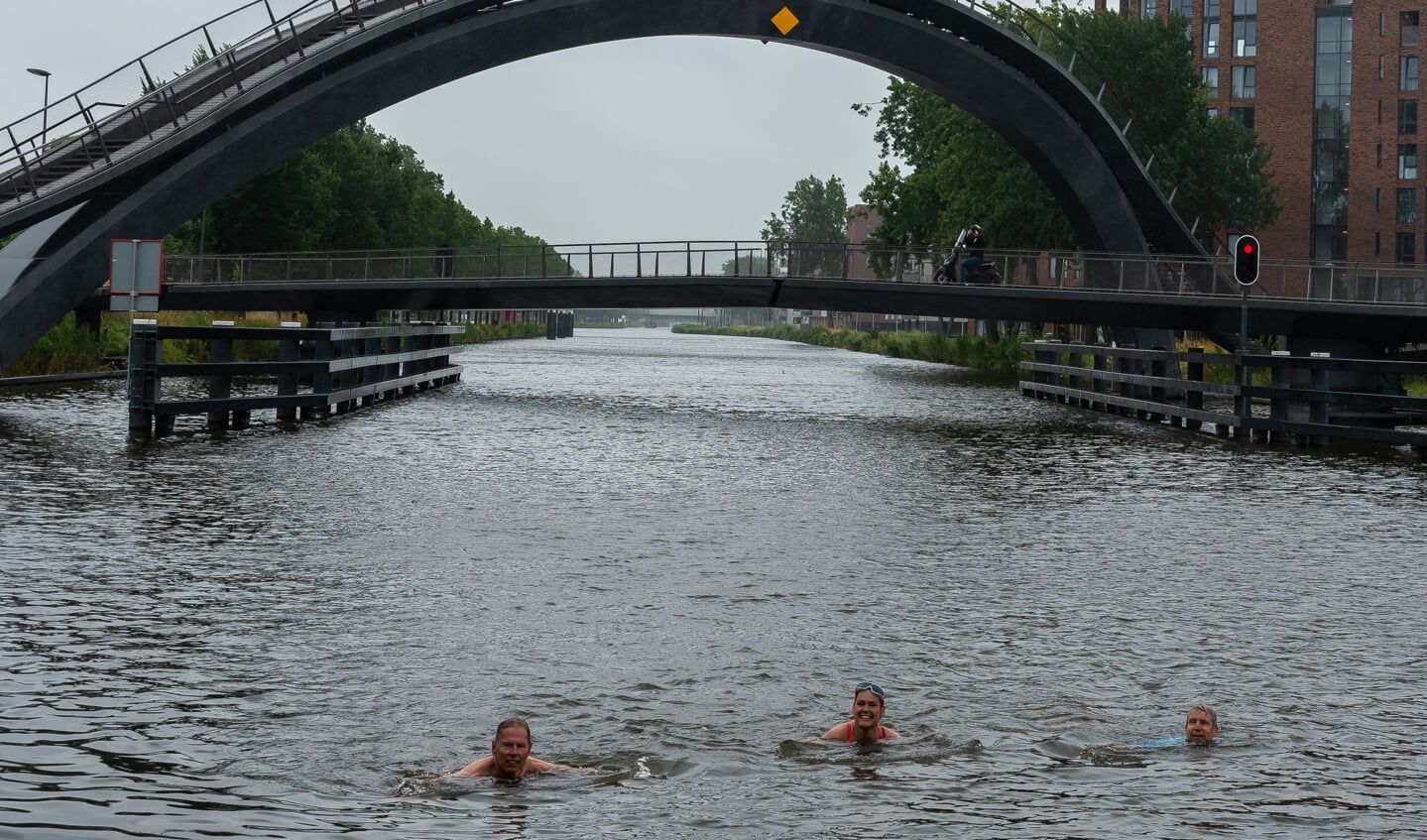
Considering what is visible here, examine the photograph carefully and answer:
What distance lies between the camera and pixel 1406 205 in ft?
303

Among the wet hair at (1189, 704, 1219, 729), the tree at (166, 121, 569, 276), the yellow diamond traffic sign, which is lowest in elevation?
the wet hair at (1189, 704, 1219, 729)

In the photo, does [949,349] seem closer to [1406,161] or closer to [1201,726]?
[1406,161]

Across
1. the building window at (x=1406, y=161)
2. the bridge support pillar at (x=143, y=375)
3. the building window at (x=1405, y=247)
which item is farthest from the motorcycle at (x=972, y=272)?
the building window at (x=1406, y=161)

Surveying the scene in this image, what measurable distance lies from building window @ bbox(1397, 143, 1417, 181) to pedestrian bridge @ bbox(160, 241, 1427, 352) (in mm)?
56919

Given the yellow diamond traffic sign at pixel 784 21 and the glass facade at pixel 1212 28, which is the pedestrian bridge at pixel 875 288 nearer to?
the yellow diamond traffic sign at pixel 784 21

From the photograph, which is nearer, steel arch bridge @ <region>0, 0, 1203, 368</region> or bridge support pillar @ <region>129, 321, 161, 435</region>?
bridge support pillar @ <region>129, 321, 161, 435</region>

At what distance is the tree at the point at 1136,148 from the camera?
6425cm

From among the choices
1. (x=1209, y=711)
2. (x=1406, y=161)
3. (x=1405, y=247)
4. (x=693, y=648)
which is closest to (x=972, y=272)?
(x=693, y=648)

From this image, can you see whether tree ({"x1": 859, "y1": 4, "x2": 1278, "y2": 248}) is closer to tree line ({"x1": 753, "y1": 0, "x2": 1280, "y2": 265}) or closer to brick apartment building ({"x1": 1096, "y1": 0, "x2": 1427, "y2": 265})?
tree line ({"x1": 753, "y1": 0, "x2": 1280, "y2": 265})

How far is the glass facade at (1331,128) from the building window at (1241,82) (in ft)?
12.9

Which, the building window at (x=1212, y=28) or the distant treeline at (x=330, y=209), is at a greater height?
the building window at (x=1212, y=28)

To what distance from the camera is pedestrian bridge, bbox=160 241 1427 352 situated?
3638 cm

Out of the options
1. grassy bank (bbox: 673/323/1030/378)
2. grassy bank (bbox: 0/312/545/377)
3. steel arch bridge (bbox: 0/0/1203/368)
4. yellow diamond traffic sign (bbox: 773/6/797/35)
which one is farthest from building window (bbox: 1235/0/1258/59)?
grassy bank (bbox: 0/312/545/377)

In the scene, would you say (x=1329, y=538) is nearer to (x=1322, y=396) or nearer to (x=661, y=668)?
(x=661, y=668)
